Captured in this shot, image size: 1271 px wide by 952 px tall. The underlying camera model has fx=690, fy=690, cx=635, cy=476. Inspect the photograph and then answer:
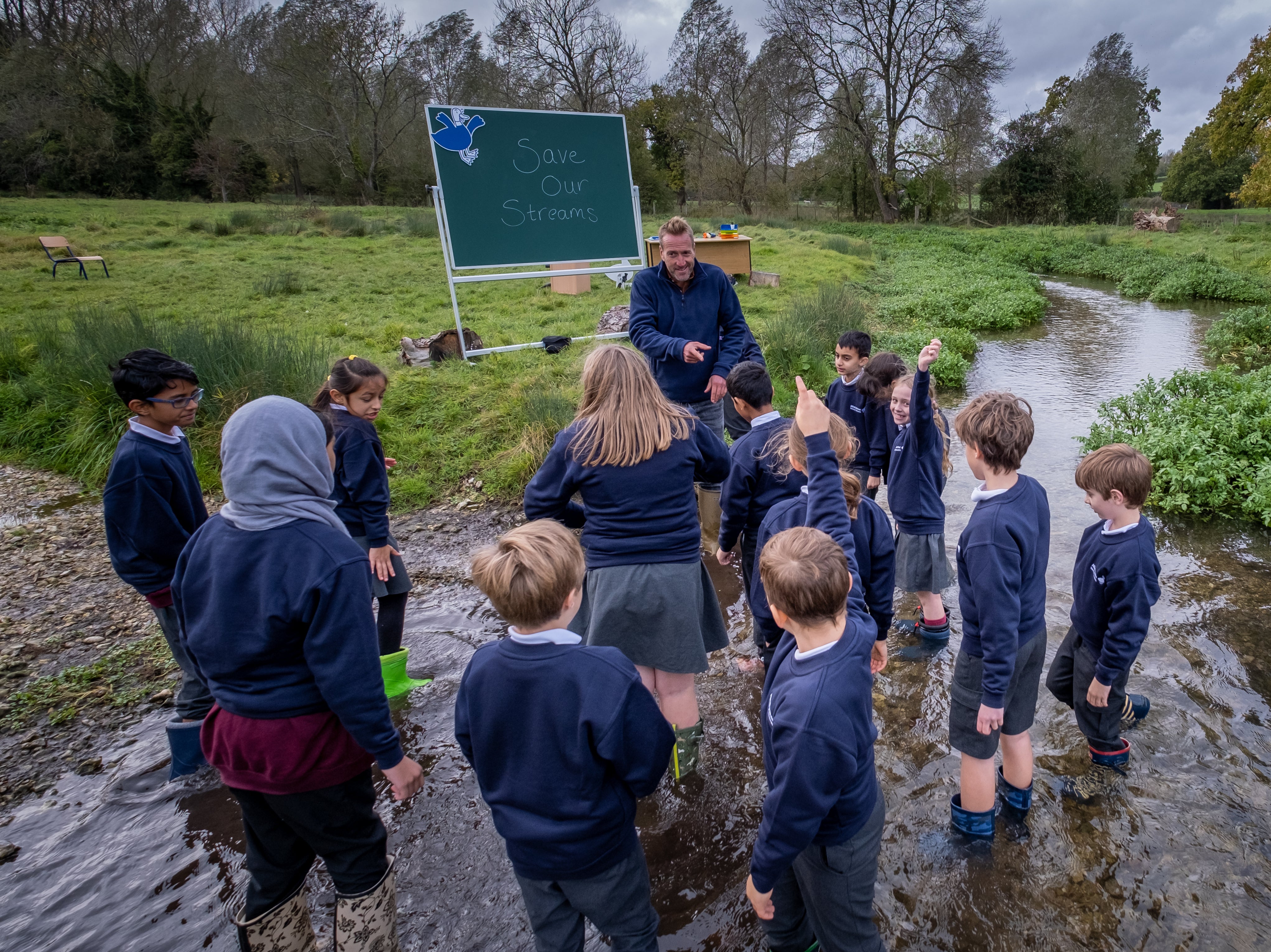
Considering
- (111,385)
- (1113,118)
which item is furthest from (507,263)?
(1113,118)

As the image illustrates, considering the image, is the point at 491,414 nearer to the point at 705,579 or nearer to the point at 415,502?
the point at 415,502

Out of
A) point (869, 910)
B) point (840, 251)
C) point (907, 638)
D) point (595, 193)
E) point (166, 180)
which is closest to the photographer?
point (869, 910)

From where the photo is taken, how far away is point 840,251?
22.4 m

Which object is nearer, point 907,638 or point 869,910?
Result: point 869,910

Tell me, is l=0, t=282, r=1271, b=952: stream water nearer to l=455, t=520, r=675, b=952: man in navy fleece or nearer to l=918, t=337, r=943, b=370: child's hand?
l=455, t=520, r=675, b=952: man in navy fleece

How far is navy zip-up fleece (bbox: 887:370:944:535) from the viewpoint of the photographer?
371 centimetres

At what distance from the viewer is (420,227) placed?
21.7 meters

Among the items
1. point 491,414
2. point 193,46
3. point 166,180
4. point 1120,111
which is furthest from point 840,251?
point 193,46

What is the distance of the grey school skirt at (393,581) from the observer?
365 cm

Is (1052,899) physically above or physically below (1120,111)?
below

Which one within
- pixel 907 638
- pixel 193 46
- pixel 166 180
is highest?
pixel 193 46

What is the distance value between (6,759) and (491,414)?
474 centimetres

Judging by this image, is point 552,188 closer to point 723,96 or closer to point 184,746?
point 184,746

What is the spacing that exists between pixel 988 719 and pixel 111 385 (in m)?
8.66
